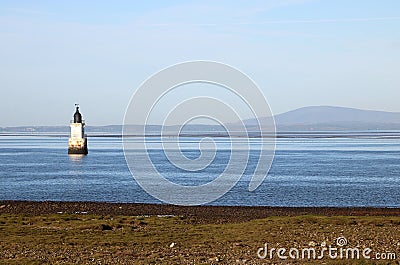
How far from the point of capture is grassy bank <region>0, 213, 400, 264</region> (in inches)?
706

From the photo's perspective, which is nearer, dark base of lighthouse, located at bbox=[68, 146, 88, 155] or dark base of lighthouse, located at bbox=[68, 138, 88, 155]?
dark base of lighthouse, located at bbox=[68, 146, 88, 155]

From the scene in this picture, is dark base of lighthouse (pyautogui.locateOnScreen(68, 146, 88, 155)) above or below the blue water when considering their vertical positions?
above

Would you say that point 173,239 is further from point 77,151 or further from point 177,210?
point 77,151

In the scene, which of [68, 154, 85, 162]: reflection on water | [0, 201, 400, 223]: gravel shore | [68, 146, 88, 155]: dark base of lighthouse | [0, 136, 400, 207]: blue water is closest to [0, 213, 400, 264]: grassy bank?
[0, 201, 400, 223]: gravel shore

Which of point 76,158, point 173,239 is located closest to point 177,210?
point 173,239

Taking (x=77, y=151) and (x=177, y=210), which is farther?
(x=77, y=151)

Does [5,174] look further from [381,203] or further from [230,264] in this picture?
[230,264]

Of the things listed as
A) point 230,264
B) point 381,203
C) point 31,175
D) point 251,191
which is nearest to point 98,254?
point 230,264

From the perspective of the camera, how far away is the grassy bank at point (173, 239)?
706 inches

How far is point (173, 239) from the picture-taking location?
71.7ft

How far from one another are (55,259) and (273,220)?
11760mm

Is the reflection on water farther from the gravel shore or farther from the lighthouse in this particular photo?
the gravel shore

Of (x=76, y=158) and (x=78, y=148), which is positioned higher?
(x=78, y=148)

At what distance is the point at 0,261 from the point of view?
1753 centimetres
